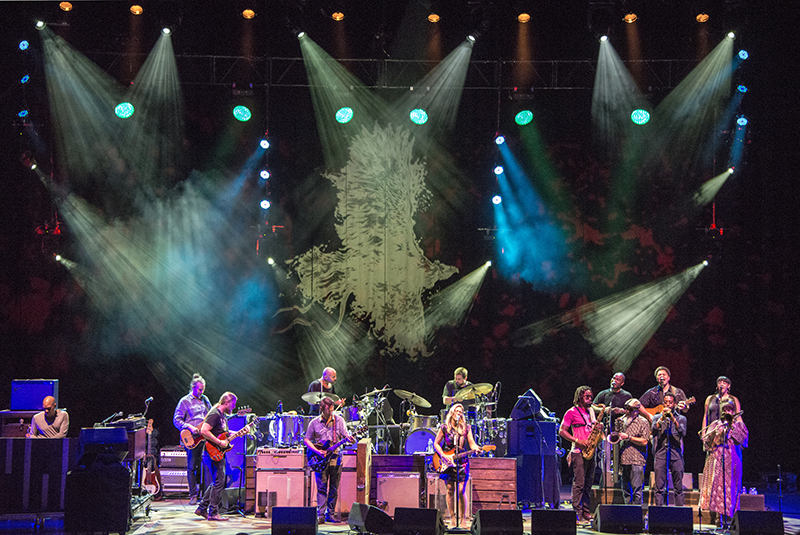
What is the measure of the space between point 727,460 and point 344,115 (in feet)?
27.5

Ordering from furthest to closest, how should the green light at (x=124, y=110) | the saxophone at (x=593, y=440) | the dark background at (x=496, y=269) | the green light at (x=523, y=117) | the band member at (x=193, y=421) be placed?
the green light at (x=523, y=117) < the green light at (x=124, y=110) < the dark background at (x=496, y=269) < the band member at (x=193, y=421) < the saxophone at (x=593, y=440)

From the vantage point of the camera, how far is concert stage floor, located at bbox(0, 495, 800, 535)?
9.00 meters

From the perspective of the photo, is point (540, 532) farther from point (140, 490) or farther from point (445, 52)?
point (445, 52)

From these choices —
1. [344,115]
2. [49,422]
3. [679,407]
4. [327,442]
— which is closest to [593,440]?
[679,407]

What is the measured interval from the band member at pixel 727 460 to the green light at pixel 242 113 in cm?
911

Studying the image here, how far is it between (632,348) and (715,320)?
1519mm

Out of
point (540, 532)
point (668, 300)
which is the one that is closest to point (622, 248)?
point (668, 300)

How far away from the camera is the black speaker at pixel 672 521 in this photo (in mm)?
8375

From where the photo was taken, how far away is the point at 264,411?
13.3 metres

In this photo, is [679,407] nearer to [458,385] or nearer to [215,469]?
[458,385]

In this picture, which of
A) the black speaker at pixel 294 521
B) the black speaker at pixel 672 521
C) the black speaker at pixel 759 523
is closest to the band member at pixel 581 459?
the black speaker at pixel 672 521

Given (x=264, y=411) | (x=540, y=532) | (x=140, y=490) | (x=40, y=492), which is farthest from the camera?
(x=264, y=411)

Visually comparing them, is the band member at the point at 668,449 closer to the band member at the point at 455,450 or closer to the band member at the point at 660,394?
the band member at the point at 660,394

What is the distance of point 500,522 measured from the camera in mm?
7961
